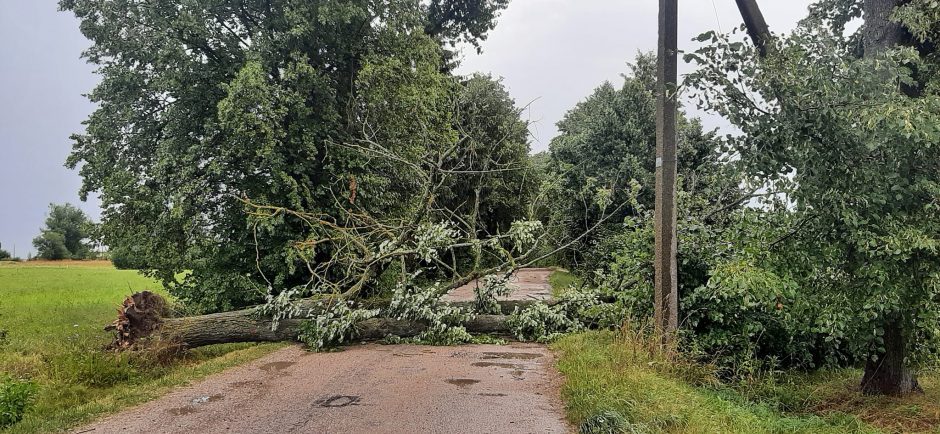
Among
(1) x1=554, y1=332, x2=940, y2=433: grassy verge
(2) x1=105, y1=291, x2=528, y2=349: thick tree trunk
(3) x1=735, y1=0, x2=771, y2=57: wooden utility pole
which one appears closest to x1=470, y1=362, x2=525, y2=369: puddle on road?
(1) x1=554, y1=332, x2=940, y2=433: grassy verge

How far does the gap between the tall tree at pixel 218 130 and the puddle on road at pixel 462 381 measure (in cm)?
563

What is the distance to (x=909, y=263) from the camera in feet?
18.8

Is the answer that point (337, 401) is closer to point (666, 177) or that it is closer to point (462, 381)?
point (462, 381)

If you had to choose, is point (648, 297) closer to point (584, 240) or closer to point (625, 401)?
point (625, 401)

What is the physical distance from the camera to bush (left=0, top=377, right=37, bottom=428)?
5.21 metres

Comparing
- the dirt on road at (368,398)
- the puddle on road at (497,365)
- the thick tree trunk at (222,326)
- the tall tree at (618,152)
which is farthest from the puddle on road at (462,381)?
the tall tree at (618,152)

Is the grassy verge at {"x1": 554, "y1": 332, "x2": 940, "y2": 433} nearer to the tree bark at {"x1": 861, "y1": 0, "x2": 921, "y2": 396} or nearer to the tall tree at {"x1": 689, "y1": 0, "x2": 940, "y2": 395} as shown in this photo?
the tree bark at {"x1": 861, "y1": 0, "x2": 921, "y2": 396}

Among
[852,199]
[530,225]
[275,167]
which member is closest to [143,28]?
[275,167]

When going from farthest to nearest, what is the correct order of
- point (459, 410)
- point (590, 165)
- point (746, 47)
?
point (590, 165) < point (746, 47) < point (459, 410)

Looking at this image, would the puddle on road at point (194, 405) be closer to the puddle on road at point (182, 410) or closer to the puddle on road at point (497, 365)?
the puddle on road at point (182, 410)

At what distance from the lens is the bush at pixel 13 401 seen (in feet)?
17.1

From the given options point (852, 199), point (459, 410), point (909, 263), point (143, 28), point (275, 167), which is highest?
point (143, 28)

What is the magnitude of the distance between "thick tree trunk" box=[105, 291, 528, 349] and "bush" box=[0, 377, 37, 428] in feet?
9.95

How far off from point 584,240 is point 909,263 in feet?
31.4
